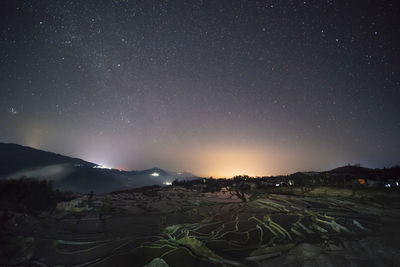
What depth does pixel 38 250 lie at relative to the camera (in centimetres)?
368

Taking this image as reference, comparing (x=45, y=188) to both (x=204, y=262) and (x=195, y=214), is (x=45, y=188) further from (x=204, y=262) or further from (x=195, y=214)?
(x=204, y=262)

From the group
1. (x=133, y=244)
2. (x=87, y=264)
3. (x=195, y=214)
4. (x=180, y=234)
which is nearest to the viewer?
(x=87, y=264)

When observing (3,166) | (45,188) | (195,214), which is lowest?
(195,214)

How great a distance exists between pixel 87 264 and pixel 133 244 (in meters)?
1.03

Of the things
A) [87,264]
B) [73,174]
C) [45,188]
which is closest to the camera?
[87,264]

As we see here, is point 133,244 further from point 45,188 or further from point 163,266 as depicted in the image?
point 45,188

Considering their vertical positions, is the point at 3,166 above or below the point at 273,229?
above

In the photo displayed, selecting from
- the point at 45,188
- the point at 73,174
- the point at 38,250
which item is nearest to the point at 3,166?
the point at 73,174

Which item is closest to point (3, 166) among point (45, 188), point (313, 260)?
point (45, 188)

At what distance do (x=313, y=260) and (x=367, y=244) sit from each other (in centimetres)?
184

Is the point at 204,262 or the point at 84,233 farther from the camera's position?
the point at 84,233

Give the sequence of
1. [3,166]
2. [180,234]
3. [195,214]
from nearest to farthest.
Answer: [180,234] < [195,214] < [3,166]

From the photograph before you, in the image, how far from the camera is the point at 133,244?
13.1 ft

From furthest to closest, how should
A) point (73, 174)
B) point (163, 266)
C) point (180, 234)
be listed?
point (73, 174) < point (180, 234) < point (163, 266)
